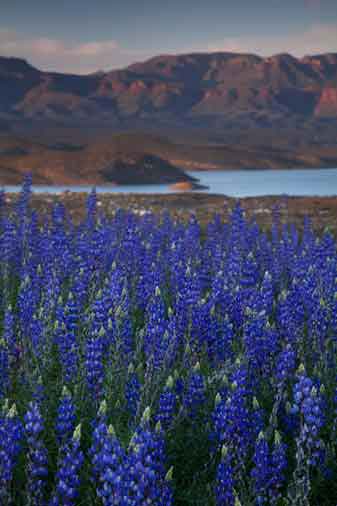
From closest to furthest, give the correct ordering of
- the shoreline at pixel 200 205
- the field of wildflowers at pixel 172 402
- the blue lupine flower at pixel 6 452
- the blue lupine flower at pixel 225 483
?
1. the blue lupine flower at pixel 6 452
2. the field of wildflowers at pixel 172 402
3. the blue lupine flower at pixel 225 483
4. the shoreline at pixel 200 205

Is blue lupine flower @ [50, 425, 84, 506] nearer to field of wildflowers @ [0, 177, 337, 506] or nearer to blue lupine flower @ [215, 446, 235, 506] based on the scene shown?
field of wildflowers @ [0, 177, 337, 506]

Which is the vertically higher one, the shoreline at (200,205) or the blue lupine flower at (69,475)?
the shoreline at (200,205)

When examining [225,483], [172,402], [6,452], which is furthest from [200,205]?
[6,452]

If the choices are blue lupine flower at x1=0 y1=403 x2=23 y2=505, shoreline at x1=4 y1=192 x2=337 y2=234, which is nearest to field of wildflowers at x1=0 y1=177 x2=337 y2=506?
blue lupine flower at x1=0 y1=403 x2=23 y2=505

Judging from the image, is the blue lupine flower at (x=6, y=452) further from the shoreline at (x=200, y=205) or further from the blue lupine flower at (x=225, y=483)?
the shoreline at (x=200, y=205)

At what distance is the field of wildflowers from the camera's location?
3.67m

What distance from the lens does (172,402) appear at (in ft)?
15.3

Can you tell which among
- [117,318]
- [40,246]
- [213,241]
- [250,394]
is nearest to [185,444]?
[250,394]

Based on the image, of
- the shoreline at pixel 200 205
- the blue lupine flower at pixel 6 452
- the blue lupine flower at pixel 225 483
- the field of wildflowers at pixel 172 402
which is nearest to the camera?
the blue lupine flower at pixel 6 452

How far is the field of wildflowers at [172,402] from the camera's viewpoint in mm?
3668

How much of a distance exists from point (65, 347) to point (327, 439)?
2437 mm

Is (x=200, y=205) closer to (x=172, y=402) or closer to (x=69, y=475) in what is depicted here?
(x=172, y=402)

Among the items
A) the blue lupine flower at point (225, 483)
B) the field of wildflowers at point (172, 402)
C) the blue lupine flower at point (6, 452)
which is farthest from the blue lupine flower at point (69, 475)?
the blue lupine flower at point (225, 483)

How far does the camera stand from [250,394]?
5.47m
